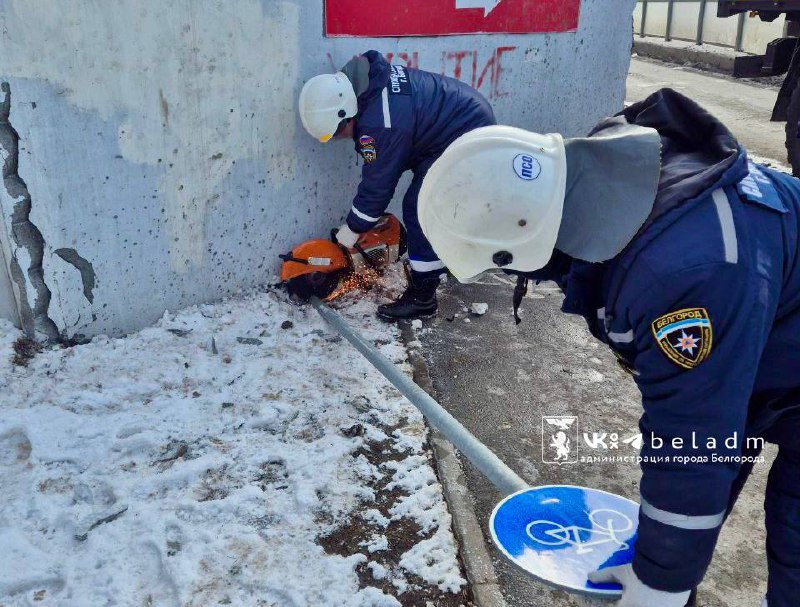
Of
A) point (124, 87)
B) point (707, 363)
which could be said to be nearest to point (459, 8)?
point (124, 87)

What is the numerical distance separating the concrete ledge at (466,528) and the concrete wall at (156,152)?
190 cm

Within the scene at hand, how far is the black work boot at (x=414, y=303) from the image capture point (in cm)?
433

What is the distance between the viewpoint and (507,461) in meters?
3.07

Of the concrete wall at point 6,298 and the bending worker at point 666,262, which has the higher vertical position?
the bending worker at point 666,262

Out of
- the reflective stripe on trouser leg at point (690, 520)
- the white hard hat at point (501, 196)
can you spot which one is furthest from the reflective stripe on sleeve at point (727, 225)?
the reflective stripe on trouser leg at point (690, 520)

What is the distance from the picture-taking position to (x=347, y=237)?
14.1 ft

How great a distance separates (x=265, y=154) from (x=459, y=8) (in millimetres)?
1907

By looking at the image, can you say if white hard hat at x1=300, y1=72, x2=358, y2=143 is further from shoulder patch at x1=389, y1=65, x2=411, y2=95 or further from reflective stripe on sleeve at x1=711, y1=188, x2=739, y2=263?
reflective stripe on sleeve at x1=711, y1=188, x2=739, y2=263

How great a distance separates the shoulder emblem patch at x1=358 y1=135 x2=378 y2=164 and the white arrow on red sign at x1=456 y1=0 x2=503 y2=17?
166 centimetres

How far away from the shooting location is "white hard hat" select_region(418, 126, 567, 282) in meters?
1.55

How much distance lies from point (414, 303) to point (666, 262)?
3.03 m

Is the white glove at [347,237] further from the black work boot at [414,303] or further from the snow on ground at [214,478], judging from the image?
the snow on ground at [214,478]

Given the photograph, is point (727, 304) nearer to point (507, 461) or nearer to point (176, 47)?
point (507, 461)

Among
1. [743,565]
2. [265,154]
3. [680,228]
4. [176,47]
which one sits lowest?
[743,565]
